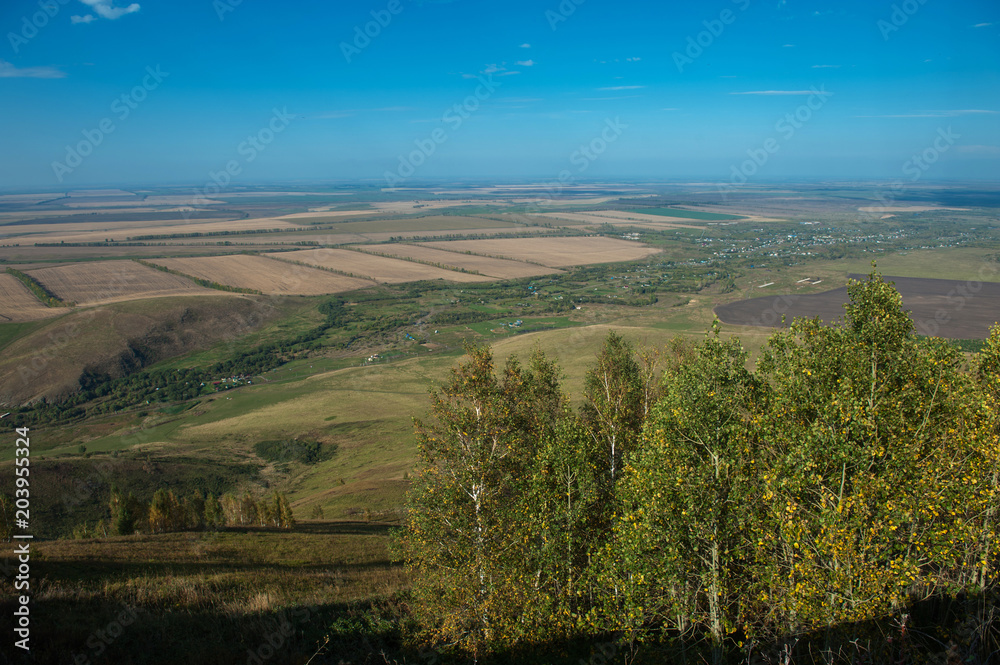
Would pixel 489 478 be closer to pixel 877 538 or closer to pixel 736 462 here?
pixel 736 462

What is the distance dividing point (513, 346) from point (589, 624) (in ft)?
255

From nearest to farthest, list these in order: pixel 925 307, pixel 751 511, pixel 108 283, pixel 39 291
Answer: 1. pixel 751 511
2. pixel 925 307
3. pixel 39 291
4. pixel 108 283

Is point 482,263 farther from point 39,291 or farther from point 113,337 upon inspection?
point 39,291

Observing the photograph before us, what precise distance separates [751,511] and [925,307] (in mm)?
109757

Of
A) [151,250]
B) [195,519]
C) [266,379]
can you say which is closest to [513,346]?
[266,379]

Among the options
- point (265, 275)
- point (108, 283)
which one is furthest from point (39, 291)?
point (265, 275)

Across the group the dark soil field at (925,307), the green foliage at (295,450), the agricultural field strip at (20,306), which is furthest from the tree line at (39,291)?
the dark soil field at (925,307)

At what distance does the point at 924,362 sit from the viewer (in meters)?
12.8

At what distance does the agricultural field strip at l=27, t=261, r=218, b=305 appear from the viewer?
126750mm

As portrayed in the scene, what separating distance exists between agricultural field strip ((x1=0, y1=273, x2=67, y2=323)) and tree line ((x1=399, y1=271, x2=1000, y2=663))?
425 ft

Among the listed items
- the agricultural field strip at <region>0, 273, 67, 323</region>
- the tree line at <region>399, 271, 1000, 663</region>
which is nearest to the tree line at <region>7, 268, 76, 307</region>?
the agricultural field strip at <region>0, 273, 67, 323</region>

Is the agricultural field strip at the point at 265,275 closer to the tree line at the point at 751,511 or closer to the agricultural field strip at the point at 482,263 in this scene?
the agricultural field strip at the point at 482,263

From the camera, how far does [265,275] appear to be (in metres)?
156

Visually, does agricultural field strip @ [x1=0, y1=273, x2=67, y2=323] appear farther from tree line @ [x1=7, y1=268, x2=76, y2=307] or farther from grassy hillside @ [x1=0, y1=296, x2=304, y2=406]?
grassy hillside @ [x1=0, y1=296, x2=304, y2=406]
